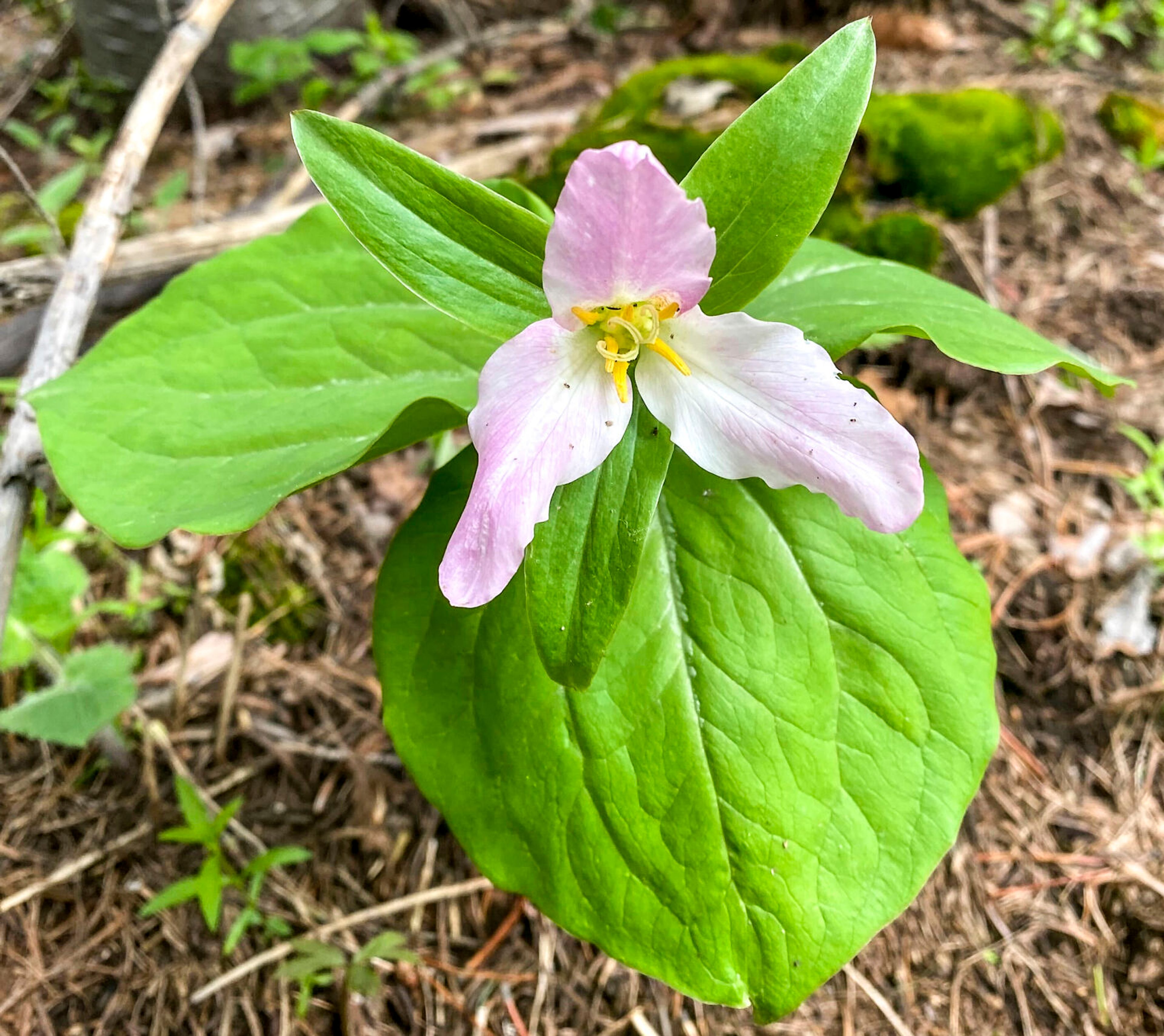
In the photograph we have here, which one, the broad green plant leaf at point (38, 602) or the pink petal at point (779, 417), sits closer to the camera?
the pink petal at point (779, 417)

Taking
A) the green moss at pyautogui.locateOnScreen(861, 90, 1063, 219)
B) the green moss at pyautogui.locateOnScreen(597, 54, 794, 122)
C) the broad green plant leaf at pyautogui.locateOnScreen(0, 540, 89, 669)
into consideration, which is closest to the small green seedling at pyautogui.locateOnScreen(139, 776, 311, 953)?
the broad green plant leaf at pyautogui.locateOnScreen(0, 540, 89, 669)

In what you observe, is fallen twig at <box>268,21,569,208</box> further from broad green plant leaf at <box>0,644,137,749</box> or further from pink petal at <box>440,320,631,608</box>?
pink petal at <box>440,320,631,608</box>

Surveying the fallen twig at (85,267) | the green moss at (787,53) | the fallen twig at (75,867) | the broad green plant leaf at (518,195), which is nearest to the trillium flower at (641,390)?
the broad green plant leaf at (518,195)

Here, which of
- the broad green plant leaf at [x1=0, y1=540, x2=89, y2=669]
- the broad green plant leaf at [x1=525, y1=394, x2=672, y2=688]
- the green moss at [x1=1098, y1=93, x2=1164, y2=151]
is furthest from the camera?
the green moss at [x1=1098, y1=93, x2=1164, y2=151]

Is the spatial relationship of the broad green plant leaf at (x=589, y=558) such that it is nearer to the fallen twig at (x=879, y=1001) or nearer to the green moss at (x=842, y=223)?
the fallen twig at (x=879, y=1001)

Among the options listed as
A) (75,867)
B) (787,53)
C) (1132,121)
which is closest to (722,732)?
(75,867)

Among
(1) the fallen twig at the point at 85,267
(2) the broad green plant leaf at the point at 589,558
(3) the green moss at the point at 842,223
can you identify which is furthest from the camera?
(3) the green moss at the point at 842,223
